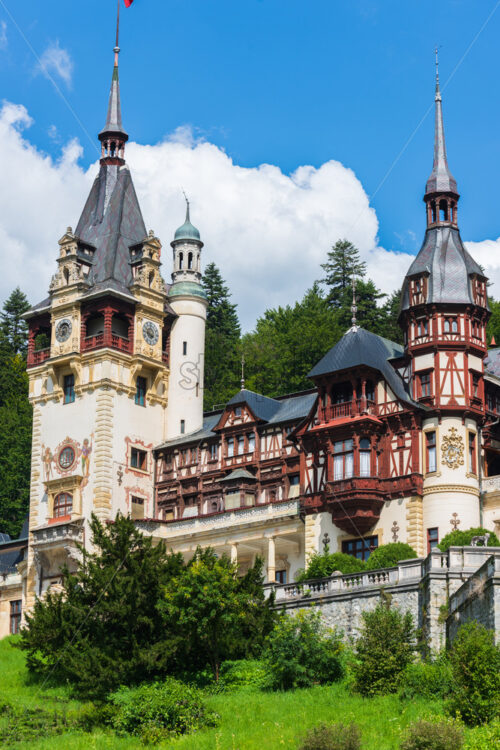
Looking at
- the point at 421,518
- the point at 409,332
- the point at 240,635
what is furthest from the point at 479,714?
the point at 409,332

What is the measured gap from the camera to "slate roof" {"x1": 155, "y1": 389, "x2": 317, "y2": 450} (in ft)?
224

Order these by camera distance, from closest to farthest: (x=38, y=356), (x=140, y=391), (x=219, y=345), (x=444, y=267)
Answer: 1. (x=444, y=267)
2. (x=140, y=391)
3. (x=38, y=356)
4. (x=219, y=345)

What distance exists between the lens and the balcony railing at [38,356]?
248 feet

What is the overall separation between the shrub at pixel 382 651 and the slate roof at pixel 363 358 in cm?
1893

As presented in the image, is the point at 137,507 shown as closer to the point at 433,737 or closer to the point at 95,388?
the point at 95,388

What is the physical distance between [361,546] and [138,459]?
1664 cm

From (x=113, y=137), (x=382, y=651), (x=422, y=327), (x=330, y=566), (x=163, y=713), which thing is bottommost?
(x=163, y=713)

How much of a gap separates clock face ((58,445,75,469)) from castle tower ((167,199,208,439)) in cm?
561

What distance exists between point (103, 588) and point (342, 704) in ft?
36.9

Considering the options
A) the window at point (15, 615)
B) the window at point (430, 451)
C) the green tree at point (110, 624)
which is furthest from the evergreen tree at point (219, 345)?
the green tree at point (110, 624)

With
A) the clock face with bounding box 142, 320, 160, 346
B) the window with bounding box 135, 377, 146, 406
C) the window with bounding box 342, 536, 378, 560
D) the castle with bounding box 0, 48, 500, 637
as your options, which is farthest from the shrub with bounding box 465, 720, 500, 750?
the clock face with bounding box 142, 320, 160, 346

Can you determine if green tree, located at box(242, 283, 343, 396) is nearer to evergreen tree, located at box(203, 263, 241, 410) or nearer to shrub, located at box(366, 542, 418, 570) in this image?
evergreen tree, located at box(203, 263, 241, 410)

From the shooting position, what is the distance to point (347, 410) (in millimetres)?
61969

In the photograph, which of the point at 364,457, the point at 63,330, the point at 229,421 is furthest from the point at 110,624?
the point at 63,330
